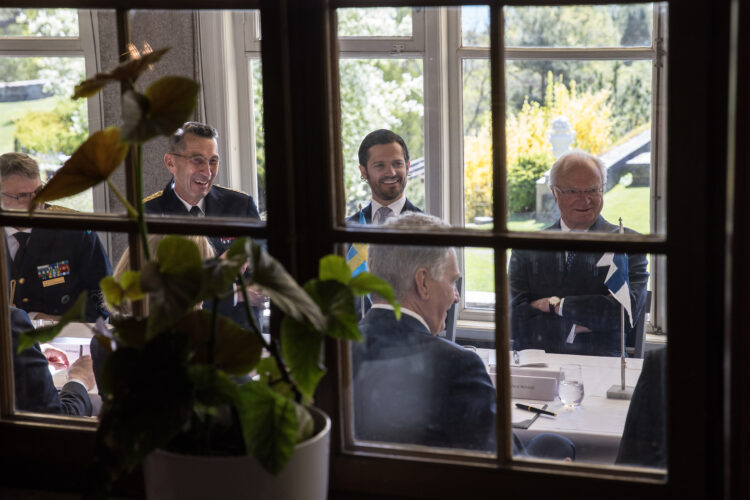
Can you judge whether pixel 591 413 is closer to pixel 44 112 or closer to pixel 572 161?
pixel 572 161

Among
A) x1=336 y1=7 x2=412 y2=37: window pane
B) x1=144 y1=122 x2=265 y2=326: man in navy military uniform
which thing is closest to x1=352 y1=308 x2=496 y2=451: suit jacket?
x1=144 y1=122 x2=265 y2=326: man in navy military uniform

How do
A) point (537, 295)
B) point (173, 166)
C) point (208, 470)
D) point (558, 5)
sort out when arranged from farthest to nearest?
point (173, 166) < point (537, 295) < point (558, 5) < point (208, 470)

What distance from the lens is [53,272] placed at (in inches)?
63.8

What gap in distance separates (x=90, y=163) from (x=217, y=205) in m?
0.34

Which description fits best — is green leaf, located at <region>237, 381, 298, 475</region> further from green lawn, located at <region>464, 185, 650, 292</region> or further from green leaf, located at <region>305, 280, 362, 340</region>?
green lawn, located at <region>464, 185, 650, 292</region>

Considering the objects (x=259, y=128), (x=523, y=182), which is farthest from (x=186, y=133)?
(x=523, y=182)

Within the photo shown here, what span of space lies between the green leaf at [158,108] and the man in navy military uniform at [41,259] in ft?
1.62

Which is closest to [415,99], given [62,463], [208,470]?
[208,470]

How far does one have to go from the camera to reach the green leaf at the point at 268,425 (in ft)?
3.63

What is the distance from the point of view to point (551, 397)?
4.70 feet

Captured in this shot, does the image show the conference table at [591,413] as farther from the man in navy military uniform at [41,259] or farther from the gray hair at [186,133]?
the man in navy military uniform at [41,259]

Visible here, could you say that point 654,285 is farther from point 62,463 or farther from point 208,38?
point 62,463

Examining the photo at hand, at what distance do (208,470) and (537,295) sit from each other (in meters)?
0.55

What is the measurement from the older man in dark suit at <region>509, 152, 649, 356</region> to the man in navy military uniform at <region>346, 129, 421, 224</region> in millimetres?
213
